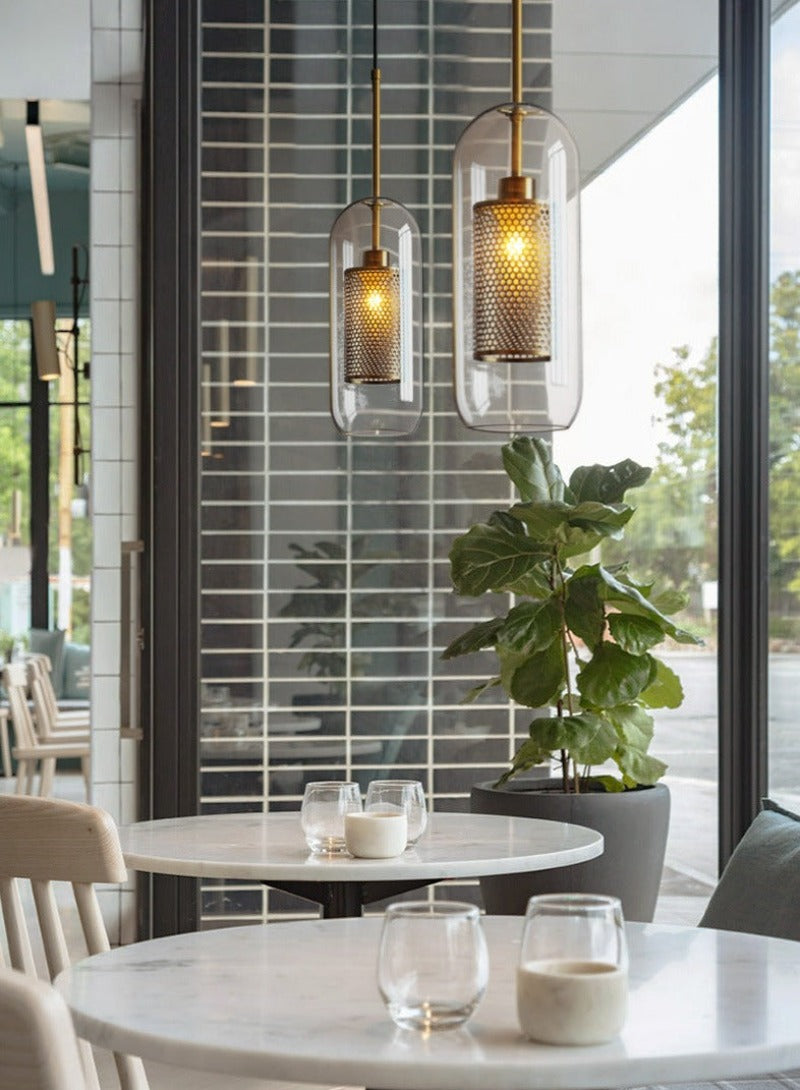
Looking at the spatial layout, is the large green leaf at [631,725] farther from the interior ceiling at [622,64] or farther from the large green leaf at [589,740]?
the interior ceiling at [622,64]

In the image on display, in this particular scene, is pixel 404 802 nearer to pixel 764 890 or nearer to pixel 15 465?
pixel 764 890

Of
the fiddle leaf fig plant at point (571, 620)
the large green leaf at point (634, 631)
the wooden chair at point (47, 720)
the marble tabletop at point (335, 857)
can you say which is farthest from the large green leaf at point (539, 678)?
the wooden chair at point (47, 720)

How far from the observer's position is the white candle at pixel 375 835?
6.93ft

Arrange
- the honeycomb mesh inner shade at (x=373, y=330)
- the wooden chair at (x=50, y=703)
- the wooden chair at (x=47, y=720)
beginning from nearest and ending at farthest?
1. the honeycomb mesh inner shade at (x=373, y=330)
2. the wooden chair at (x=47, y=720)
3. the wooden chair at (x=50, y=703)

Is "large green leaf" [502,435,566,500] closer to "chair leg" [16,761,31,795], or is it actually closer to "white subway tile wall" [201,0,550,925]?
"white subway tile wall" [201,0,550,925]

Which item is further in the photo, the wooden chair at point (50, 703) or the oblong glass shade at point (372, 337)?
the wooden chair at point (50, 703)

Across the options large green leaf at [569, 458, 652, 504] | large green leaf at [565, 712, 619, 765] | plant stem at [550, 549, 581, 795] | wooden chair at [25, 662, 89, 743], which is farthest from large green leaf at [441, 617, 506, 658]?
wooden chair at [25, 662, 89, 743]

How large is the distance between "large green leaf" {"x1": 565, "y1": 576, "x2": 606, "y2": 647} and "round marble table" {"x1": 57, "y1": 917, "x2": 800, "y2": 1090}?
1729 millimetres

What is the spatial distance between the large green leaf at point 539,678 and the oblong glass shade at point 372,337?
36.0 inches

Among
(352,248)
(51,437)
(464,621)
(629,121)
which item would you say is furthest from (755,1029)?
(51,437)

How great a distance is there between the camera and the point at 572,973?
118cm

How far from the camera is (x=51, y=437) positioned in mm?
11492

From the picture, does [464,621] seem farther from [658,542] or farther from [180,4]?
[180,4]

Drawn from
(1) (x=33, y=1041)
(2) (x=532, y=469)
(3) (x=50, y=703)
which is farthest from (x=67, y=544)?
(1) (x=33, y=1041)
